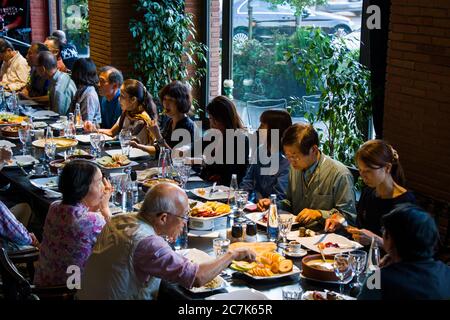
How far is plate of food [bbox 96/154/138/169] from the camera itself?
5762mm

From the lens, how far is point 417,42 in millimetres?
5594

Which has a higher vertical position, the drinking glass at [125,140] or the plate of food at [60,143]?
the drinking glass at [125,140]

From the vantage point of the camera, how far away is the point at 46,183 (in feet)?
17.5

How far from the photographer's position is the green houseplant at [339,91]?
246 inches

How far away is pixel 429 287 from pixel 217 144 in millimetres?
3036

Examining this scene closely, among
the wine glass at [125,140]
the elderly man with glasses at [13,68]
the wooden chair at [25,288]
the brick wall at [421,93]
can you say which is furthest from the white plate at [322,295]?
the elderly man with glasses at [13,68]

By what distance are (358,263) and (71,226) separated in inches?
59.4

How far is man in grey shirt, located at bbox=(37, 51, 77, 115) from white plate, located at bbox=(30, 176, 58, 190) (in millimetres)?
3191

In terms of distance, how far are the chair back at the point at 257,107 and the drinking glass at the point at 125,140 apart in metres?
2.49

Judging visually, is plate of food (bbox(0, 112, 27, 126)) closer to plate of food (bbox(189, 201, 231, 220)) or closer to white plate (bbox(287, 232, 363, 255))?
plate of food (bbox(189, 201, 231, 220))

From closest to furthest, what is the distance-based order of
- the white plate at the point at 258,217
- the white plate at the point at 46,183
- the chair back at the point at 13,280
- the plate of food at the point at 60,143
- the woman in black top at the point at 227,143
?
the chair back at the point at 13,280, the white plate at the point at 258,217, the white plate at the point at 46,183, the woman in black top at the point at 227,143, the plate of food at the point at 60,143

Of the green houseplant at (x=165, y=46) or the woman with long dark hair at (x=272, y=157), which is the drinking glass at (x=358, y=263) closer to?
the woman with long dark hair at (x=272, y=157)

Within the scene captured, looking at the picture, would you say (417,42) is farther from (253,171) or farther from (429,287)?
(429,287)

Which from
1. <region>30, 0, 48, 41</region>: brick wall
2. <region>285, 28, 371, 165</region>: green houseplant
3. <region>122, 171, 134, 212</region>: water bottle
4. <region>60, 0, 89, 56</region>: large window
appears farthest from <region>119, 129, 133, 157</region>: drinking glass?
<region>30, 0, 48, 41</region>: brick wall
